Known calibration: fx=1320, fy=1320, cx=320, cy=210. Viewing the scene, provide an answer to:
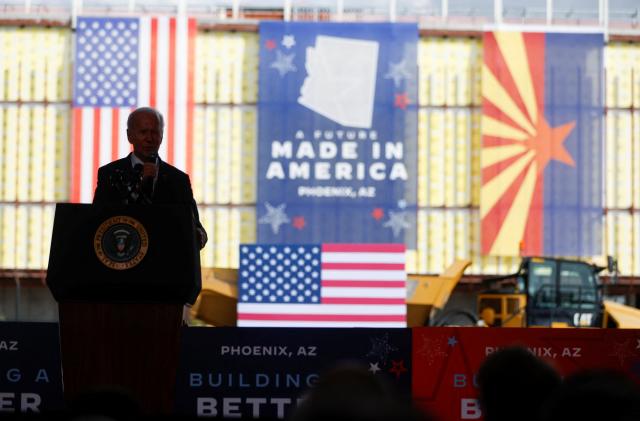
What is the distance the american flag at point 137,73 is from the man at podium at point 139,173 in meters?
25.9

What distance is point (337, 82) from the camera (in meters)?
32.1

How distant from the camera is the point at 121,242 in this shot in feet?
17.8

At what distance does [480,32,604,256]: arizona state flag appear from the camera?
1261 inches

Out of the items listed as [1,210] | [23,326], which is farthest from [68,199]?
[23,326]

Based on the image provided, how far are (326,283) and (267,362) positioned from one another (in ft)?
69.3

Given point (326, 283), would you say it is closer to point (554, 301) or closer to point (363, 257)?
point (363, 257)

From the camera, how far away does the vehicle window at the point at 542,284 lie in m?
22.3

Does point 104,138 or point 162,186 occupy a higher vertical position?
point 104,138

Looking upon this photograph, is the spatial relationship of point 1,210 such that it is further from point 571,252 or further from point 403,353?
point 403,353

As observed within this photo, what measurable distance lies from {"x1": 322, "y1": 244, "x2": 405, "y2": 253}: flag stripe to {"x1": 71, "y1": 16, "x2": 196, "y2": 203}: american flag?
5.88 metres

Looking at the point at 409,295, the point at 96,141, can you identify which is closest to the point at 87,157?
the point at 96,141

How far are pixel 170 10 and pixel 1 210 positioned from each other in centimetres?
662

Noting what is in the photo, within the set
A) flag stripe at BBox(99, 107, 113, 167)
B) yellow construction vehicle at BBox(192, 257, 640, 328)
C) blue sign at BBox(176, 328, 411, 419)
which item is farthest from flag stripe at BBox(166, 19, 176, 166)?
blue sign at BBox(176, 328, 411, 419)

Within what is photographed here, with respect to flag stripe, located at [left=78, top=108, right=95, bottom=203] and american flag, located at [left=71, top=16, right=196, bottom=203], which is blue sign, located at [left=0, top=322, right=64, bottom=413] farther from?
american flag, located at [left=71, top=16, right=196, bottom=203]
